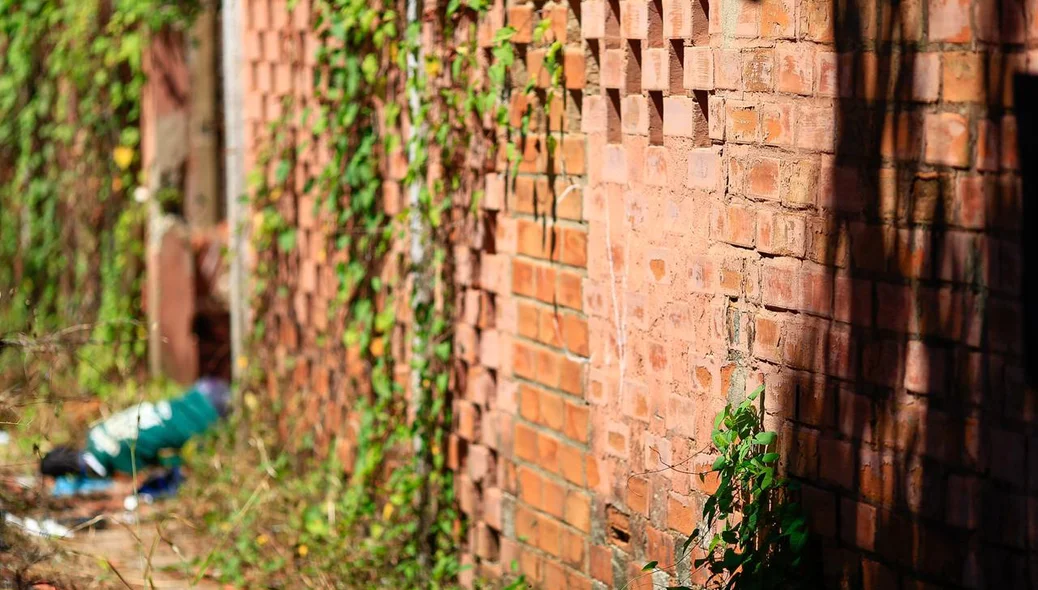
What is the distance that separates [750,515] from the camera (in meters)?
2.71

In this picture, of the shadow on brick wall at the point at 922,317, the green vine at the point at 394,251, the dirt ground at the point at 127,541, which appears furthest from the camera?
the dirt ground at the point at 127,541

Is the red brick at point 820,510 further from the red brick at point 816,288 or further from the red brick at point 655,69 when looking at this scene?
the red brick at point 655,69

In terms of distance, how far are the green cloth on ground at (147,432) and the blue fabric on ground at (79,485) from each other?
0.05m

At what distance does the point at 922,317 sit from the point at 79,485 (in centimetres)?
436

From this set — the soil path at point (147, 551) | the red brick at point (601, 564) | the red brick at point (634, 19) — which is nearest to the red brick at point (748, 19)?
the red brick at point (634, 19)

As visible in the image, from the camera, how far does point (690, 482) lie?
9.84 feet

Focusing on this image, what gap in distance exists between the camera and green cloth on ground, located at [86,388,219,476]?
18.9 ft

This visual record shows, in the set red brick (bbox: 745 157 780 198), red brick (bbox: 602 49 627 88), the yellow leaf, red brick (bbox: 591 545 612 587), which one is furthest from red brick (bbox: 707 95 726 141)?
the yellow leaf

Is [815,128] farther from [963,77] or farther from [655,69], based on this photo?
[655,69]

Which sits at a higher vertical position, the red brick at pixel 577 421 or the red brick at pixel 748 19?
the red brick at pixel 748 19

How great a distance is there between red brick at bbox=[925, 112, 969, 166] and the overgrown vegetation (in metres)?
0.68

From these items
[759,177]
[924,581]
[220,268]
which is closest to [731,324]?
[759,177]

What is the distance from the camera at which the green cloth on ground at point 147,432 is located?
18.9 feet

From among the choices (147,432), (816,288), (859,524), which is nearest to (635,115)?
(816,288)
